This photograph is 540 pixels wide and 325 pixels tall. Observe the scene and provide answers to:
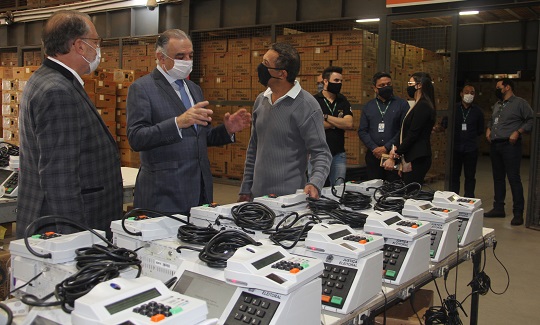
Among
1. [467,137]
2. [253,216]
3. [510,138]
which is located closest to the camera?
[253,216]

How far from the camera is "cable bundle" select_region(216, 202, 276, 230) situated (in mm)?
1861

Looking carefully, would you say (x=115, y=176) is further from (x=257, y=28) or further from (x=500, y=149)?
(x=257, y=28)

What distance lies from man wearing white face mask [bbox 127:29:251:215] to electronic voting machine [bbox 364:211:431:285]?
948 mm

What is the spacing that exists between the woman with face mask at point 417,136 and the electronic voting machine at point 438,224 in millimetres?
2475

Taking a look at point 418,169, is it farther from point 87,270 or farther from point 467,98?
point 87,270

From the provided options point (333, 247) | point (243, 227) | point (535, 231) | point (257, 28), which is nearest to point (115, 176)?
point (243, 227)

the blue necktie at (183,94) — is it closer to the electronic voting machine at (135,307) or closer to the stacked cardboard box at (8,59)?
the electronic voting machine at (135,307)

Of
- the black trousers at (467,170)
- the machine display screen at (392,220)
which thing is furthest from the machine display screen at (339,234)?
the black trousers at (467,170)

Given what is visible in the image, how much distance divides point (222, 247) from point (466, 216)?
1.34 m

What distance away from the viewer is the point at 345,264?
1.60m

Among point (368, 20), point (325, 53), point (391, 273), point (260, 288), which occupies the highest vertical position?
point (368, 20)

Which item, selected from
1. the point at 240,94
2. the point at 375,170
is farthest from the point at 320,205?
the point at 240,94

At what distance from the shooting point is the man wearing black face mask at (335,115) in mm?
4754

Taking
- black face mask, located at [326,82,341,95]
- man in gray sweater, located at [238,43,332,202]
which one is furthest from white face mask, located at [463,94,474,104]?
man in gray sweater, located at [238,43,332,202]
